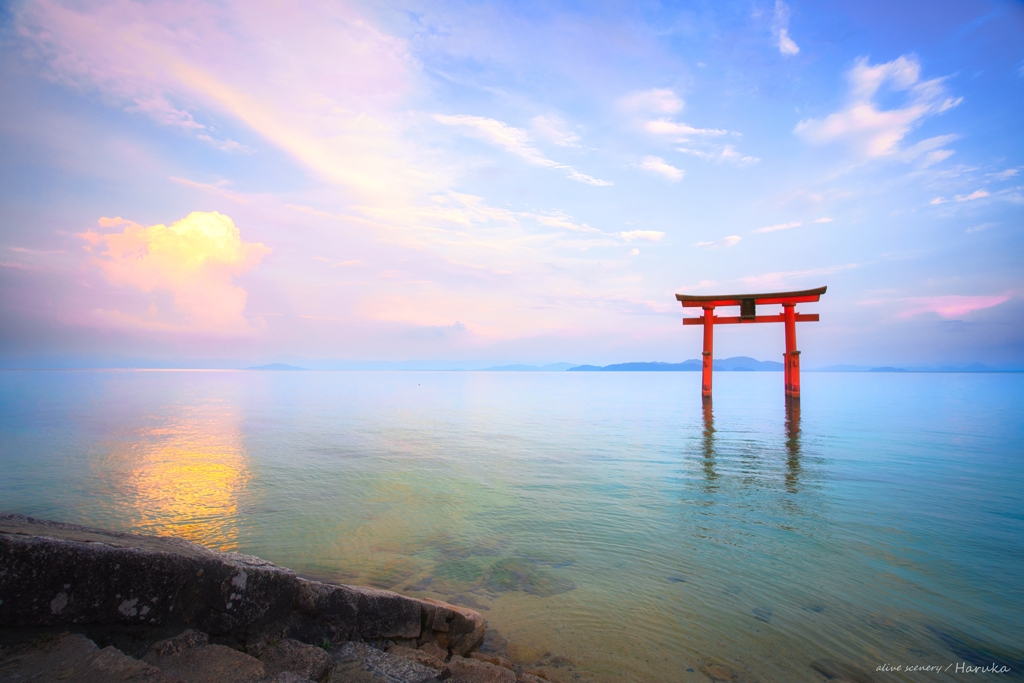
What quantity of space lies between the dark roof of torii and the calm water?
7.10 metres

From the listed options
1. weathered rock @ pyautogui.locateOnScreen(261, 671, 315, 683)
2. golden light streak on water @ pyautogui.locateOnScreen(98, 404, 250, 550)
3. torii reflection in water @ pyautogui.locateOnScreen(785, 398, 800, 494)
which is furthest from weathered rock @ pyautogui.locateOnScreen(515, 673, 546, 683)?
torii reflection in water @ pyautogui.locateOnScreen(785, 398, 800, 494)

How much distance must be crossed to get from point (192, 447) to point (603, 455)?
13.0 m

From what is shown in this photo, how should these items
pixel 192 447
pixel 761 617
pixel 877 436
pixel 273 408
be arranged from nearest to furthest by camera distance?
pixel 761 617, pixel 192 447, pixel 877 436, pixel 273 408

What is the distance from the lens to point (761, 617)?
478 centimetres

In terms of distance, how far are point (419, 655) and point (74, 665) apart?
6.66 feet

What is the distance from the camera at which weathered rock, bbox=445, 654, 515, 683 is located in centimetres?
304

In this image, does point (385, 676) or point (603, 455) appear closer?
point (385, 676)

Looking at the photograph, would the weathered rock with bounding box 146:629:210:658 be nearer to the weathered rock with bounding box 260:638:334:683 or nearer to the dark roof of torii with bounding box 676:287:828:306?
the weathered rock with bounding box 260:638:334:683

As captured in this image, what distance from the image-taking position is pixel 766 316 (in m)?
23.0

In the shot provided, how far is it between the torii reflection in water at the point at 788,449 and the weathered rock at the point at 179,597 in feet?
27.0

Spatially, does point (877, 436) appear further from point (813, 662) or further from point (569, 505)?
point (813, 662)

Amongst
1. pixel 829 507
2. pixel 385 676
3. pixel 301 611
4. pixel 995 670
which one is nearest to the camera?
pixel 385 676

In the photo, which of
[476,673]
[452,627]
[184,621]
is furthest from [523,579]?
[184,621]

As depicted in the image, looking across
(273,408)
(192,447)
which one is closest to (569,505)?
(192,447)
